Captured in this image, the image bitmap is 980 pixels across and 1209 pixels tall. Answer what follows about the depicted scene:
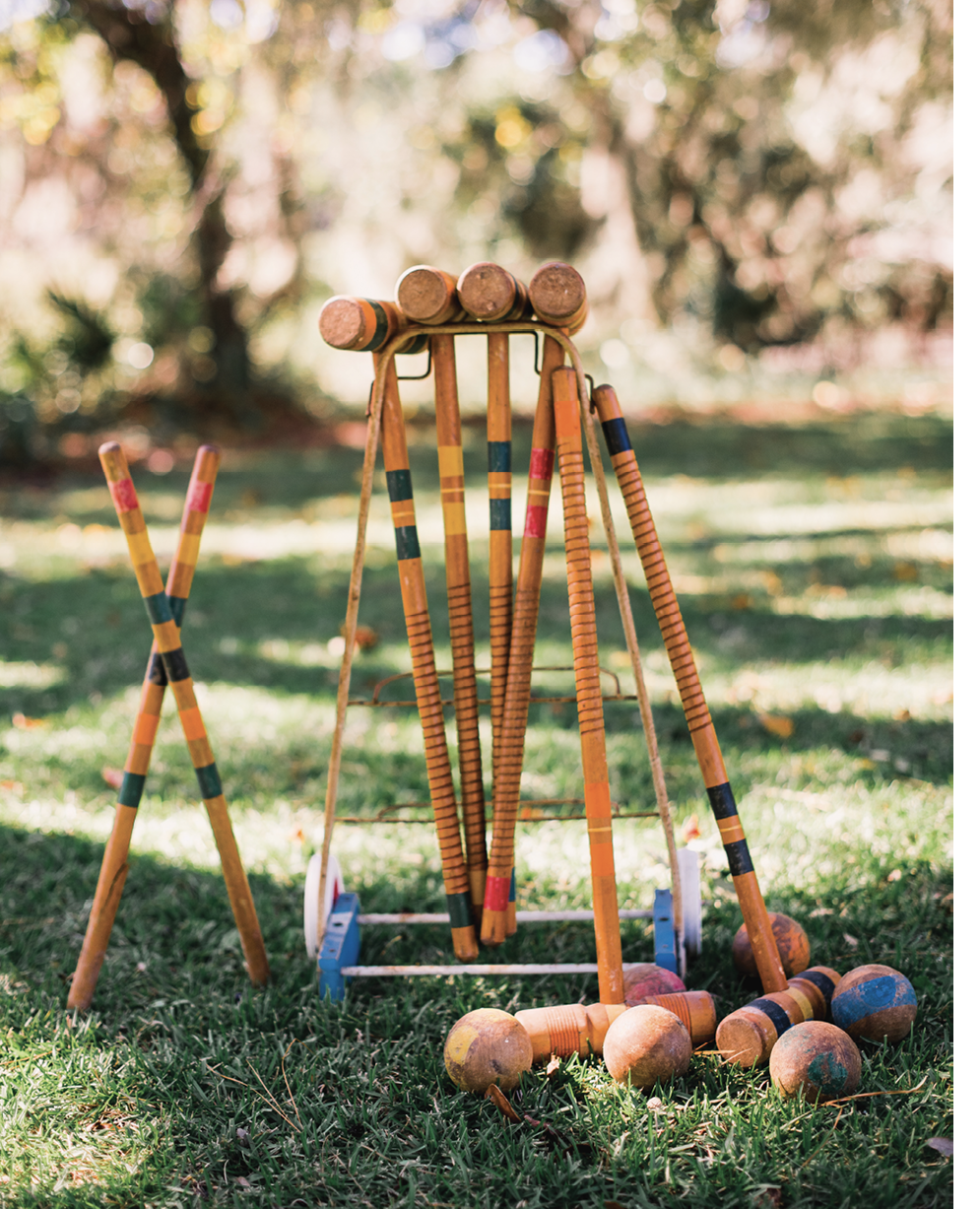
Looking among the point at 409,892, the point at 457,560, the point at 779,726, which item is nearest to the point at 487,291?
the point at 457,560

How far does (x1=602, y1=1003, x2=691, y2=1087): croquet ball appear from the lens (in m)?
1.90

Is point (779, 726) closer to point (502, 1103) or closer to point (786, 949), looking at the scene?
point (786, 949)

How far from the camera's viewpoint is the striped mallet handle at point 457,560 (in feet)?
7.25

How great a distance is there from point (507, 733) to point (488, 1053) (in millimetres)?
675

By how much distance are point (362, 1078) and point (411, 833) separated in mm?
1070

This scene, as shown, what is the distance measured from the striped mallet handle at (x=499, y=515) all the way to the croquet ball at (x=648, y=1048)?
64 cm

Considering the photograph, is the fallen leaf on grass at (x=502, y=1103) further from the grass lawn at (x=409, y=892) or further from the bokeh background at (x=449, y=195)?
the bokeh background at (x=449, y=195)

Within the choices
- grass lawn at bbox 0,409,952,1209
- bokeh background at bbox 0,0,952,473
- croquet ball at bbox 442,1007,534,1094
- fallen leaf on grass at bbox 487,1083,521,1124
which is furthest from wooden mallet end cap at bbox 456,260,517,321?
bokeh background at bbox 0,0,952,473

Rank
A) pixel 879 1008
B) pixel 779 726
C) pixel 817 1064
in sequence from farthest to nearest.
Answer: pixel 779 726
pixel 879 1008
pixel 817 1064

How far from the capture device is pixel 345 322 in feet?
6.71

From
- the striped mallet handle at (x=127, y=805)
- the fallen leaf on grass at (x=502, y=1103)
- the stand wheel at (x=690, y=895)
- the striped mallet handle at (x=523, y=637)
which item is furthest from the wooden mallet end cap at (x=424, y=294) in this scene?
the fallen leaf on grass at (x=502, y=1103)

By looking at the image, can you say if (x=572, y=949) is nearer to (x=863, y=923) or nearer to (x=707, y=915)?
(x=707, y=915)

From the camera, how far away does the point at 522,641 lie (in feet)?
7.32

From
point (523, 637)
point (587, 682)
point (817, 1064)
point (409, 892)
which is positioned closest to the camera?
point (817, 1064)
